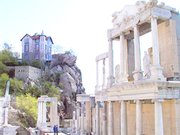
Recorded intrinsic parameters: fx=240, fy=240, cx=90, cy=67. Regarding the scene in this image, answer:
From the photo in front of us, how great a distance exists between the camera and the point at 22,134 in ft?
77.7

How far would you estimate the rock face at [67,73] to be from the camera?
42.2 metres

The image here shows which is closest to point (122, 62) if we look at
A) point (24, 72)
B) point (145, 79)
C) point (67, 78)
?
point (145, 79)

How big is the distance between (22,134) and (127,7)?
16504 mm

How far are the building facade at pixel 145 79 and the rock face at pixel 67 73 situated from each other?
2485 cm

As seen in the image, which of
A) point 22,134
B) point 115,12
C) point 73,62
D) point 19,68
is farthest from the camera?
point 73,62

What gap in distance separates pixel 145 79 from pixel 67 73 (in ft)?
107

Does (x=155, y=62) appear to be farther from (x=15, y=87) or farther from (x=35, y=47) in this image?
(x=35, y=47)

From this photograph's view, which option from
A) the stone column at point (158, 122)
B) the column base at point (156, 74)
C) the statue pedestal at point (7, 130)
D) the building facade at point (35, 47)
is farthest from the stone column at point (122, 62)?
the building facade at point (35, 47)

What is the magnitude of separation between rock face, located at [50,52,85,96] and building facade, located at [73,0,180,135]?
81.5ft

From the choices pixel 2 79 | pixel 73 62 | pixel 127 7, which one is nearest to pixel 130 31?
pixel 127 7

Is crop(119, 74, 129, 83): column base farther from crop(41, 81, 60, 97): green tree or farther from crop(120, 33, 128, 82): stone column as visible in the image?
crop(41, 81, 60, 97): green tree

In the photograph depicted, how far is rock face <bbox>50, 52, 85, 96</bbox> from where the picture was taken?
4222 centimetres

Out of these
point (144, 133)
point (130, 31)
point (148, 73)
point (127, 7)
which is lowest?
point (144, 133)

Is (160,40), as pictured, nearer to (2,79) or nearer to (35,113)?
(35,113)
